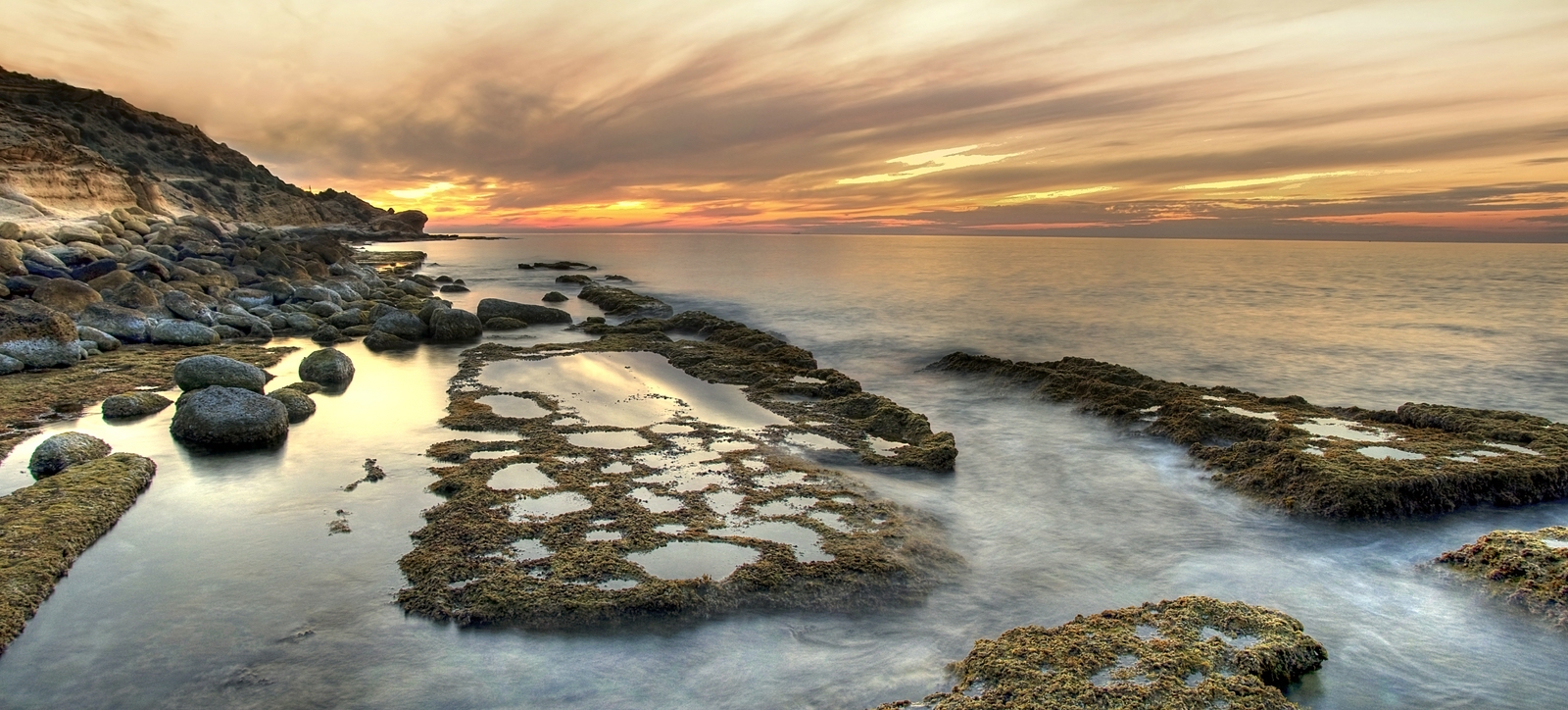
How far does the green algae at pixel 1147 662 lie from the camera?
3984 millimetres

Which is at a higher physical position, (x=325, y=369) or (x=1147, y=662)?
(x=325, y=369)

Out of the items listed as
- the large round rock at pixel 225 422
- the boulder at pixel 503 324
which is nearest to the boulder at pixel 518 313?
the boulder at pixel 503 324

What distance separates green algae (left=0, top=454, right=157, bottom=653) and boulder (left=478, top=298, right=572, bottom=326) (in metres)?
13.3

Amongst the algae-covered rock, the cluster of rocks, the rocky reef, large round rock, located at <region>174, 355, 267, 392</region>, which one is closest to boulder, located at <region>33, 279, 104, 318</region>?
the cluster of rocks

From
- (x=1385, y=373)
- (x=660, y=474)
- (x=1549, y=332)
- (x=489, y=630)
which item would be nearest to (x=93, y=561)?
(x=489, y=630)

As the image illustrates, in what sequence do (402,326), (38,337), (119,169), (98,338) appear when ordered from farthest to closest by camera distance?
(119,169) < (402,326) < (98,338) < (38,337)

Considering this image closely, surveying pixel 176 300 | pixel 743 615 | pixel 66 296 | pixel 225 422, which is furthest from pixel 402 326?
pixel 743 615

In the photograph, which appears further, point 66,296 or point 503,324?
point 503,324

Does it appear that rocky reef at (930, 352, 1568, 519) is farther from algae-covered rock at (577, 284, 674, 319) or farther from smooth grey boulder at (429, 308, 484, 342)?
algae-covered rock at (577, 284, 674, 319)

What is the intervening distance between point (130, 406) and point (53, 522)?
4583 millimetres

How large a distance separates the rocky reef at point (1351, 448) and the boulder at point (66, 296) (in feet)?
65.0

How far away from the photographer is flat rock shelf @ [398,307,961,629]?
5.39 metres

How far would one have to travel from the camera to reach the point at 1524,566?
545 cm

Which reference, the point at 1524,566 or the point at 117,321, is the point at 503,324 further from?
the point at 1524,566
